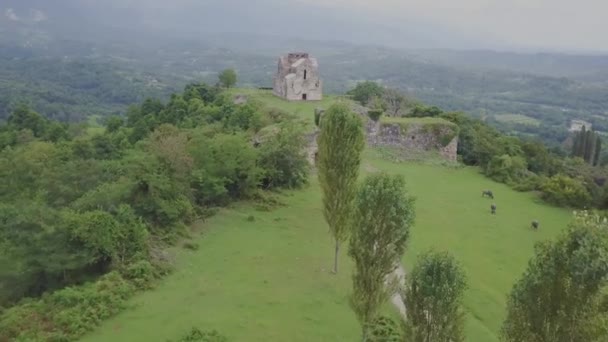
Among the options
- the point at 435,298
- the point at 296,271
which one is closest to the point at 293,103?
the point at 296,271

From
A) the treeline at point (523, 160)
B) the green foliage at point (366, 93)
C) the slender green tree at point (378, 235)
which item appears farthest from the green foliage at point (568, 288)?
the green foliage at point (366, 93)

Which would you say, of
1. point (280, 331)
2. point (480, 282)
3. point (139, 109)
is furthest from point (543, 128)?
point (280, 331)

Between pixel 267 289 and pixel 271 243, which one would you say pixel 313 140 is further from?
pixel 267 289

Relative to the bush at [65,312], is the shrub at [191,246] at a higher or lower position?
lower

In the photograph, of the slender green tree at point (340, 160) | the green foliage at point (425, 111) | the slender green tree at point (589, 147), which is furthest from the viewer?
the slender green tree at point (589, 147)

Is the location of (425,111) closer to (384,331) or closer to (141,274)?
(141,274)

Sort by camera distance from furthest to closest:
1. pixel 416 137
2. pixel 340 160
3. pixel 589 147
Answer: pixel 589 147 < pixel 416 137 < pixel 340 160

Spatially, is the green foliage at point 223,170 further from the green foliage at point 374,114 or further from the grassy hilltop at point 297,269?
the green foliage at point 374,114
